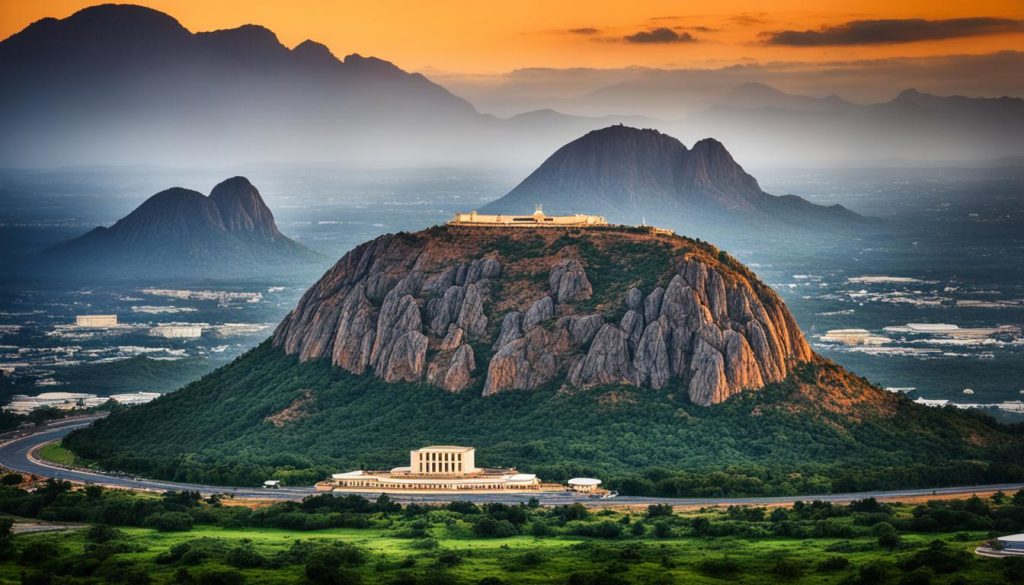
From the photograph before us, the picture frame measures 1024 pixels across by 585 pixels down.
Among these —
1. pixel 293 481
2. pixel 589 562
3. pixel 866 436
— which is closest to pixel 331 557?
pixel 589 562

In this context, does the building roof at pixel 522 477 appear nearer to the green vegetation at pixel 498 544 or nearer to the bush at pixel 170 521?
the green vegetation at pixel 498 544

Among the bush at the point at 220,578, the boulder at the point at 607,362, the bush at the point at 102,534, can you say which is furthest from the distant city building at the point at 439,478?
the bush at the point at 220,578

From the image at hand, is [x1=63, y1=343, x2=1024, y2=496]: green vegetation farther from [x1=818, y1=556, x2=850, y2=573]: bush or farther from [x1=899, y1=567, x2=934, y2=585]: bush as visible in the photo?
[x1=899, y1=567, x2=934, y2=585]: bush

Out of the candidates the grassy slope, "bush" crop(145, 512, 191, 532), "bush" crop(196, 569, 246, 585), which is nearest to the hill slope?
"bush" crop(145, 512, 191, 532)

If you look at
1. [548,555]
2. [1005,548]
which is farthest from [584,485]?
[1005,548]

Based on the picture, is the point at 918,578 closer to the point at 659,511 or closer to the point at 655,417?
the point at 659,511

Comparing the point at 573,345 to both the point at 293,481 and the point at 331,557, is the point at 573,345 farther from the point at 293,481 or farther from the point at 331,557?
the point at 331,557
